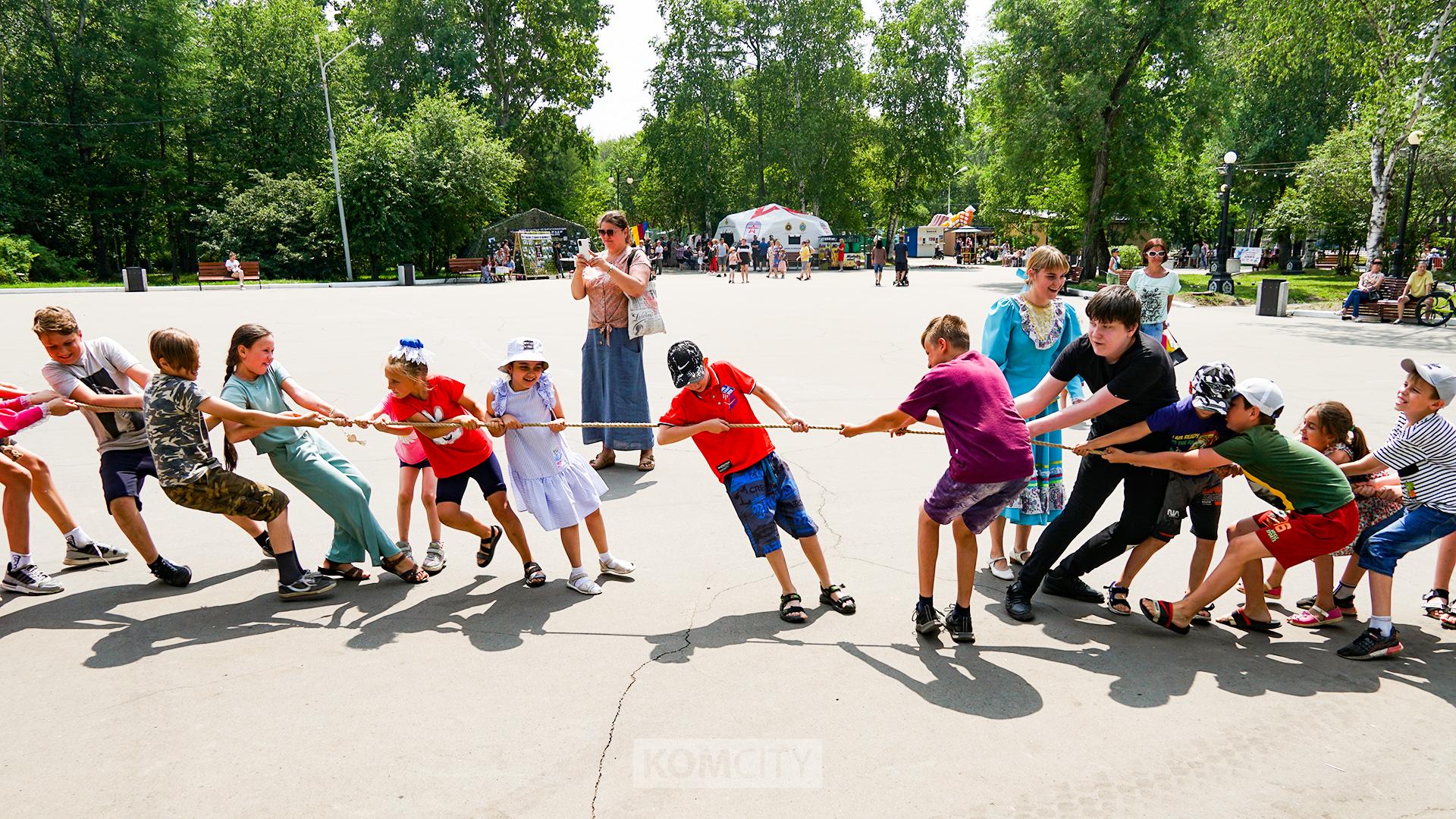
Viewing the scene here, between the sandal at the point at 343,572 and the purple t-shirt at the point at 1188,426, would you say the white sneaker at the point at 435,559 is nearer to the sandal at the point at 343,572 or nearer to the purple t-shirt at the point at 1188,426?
the sandal at the point at 343,572

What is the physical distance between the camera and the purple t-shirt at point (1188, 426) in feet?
13.5

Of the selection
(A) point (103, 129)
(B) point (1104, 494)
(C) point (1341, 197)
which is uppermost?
(A) point (103, 129)

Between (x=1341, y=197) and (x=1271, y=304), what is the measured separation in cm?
1648

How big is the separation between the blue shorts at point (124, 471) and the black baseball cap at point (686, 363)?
10.0 ft

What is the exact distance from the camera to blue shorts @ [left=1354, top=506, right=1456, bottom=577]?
13.3 feet

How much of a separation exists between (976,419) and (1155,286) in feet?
22.3

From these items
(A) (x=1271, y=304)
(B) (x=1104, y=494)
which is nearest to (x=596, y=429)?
(B) (x=1104, y=494)

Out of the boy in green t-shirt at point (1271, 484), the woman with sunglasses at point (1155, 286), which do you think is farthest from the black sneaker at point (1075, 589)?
the woman with sunglasses at point (1155, 286)

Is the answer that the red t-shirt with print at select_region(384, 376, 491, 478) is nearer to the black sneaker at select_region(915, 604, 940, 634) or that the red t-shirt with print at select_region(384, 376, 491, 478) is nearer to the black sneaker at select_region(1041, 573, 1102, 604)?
the black sneaker at select_region(915, 604, 940, 634)

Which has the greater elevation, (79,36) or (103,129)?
(79,36)

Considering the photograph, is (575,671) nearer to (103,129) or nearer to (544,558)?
(544,558)

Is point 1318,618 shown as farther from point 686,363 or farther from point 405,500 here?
point 405,500

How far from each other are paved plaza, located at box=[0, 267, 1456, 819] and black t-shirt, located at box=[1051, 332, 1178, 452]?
1016 millimetres

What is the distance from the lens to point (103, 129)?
131 ft
